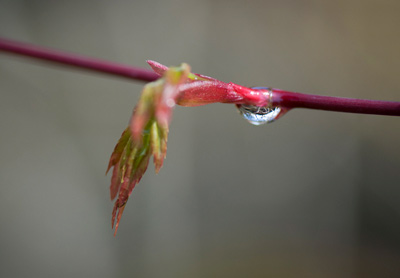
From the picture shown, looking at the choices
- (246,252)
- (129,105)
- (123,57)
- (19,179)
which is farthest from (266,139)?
(19,179)

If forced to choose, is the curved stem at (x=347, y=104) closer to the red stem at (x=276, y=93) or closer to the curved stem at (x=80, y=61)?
the red stem at (x=276, y=93)

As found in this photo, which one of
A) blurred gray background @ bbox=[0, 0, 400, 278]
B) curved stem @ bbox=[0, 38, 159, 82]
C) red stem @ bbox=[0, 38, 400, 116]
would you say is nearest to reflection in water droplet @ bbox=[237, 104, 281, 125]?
red stem @ bbox=[0, 38, 400, 116]

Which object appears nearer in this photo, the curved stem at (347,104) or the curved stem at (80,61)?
the curved stem at (347,104)

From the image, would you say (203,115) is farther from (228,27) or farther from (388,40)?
(388,40)

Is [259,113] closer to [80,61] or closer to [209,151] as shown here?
[80,61]

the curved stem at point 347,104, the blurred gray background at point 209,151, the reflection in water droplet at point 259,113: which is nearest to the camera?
the curved stem at point 347,104

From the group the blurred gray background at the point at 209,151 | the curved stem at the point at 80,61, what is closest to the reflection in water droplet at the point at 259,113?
the curved stem at the point at 80,61

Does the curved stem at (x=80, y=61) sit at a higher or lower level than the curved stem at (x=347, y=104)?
higher
